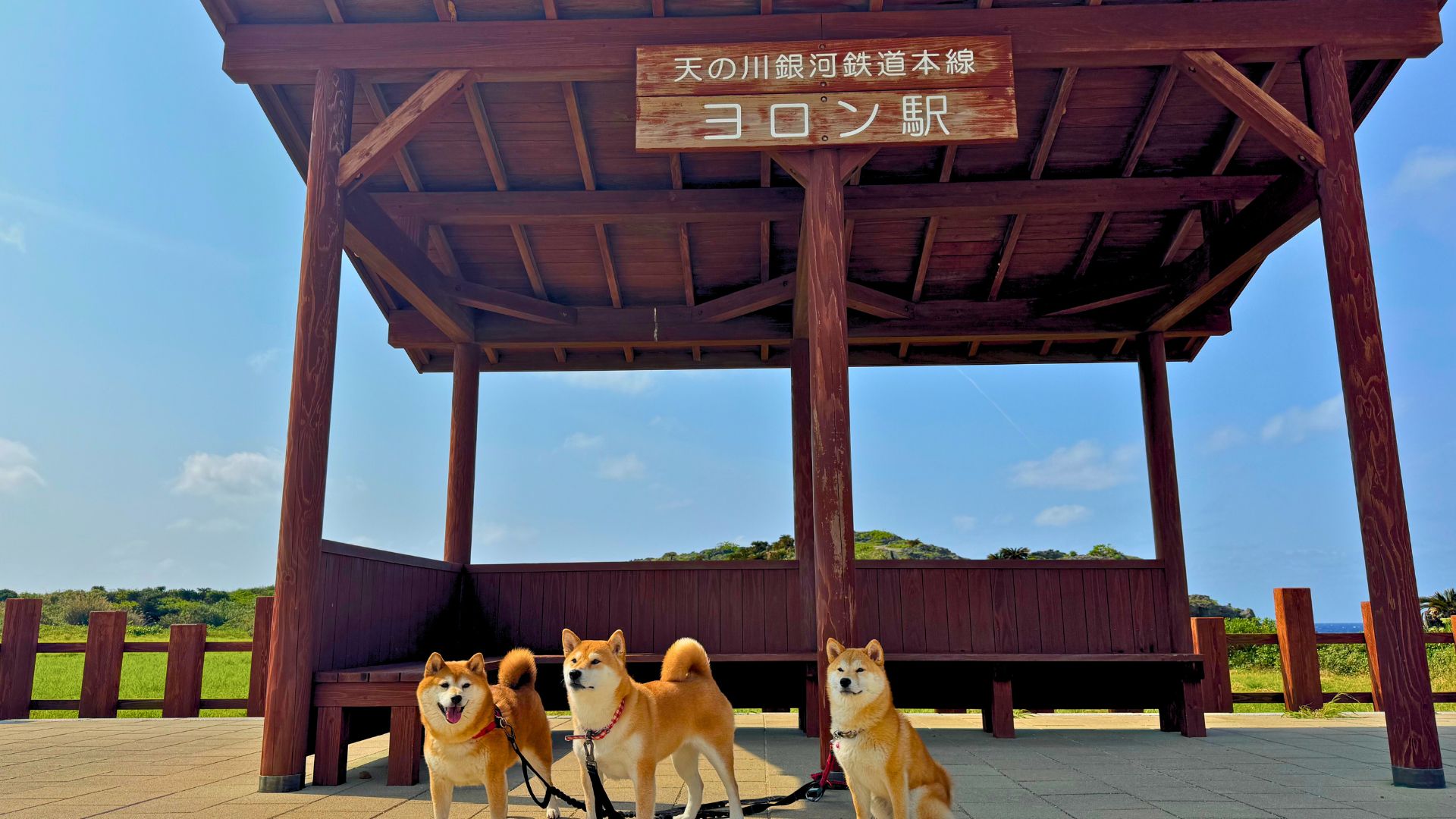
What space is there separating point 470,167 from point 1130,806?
6.60m

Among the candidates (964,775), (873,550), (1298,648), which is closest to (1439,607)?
(873,550)

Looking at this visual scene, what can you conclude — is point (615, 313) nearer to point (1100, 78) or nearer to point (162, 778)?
point (1100, 78)

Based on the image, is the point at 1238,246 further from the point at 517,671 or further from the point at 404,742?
the point at 404,742

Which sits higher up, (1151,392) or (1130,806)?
(1151,392)

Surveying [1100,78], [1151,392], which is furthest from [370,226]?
[1151,392]

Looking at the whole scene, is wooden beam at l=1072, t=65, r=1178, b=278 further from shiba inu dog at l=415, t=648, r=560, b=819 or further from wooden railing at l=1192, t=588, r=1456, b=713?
shiba inu dog at l=415, t=648, r=560, b=819

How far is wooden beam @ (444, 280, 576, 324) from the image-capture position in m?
8.98

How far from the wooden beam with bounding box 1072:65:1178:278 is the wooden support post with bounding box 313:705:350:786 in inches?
273

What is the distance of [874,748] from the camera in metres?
3.83

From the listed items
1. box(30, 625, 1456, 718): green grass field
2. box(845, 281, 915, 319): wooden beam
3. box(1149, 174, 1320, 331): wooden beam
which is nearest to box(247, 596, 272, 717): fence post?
box(30, 625, 1456, 718): green grass field

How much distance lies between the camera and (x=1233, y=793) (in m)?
5.12

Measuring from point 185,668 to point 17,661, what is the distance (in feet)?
5.39

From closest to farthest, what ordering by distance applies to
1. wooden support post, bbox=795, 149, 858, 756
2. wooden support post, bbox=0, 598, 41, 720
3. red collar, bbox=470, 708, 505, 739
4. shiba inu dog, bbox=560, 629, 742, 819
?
shiba inu dog, bbox=560, 629, 742, 819
red collar, bbox=470, 708, 505, 739
wooden support post, bbox=795, 149, 858, 756
wooden support post, bbox=0, 598, 41, 720

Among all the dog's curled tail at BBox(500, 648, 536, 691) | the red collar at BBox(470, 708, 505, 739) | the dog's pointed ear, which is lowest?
the red collar at BBox(470, 708, 505, 739)
